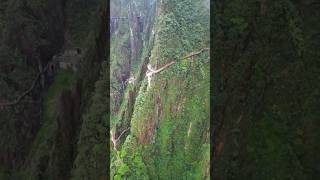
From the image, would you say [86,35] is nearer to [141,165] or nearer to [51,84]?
[51,84]
